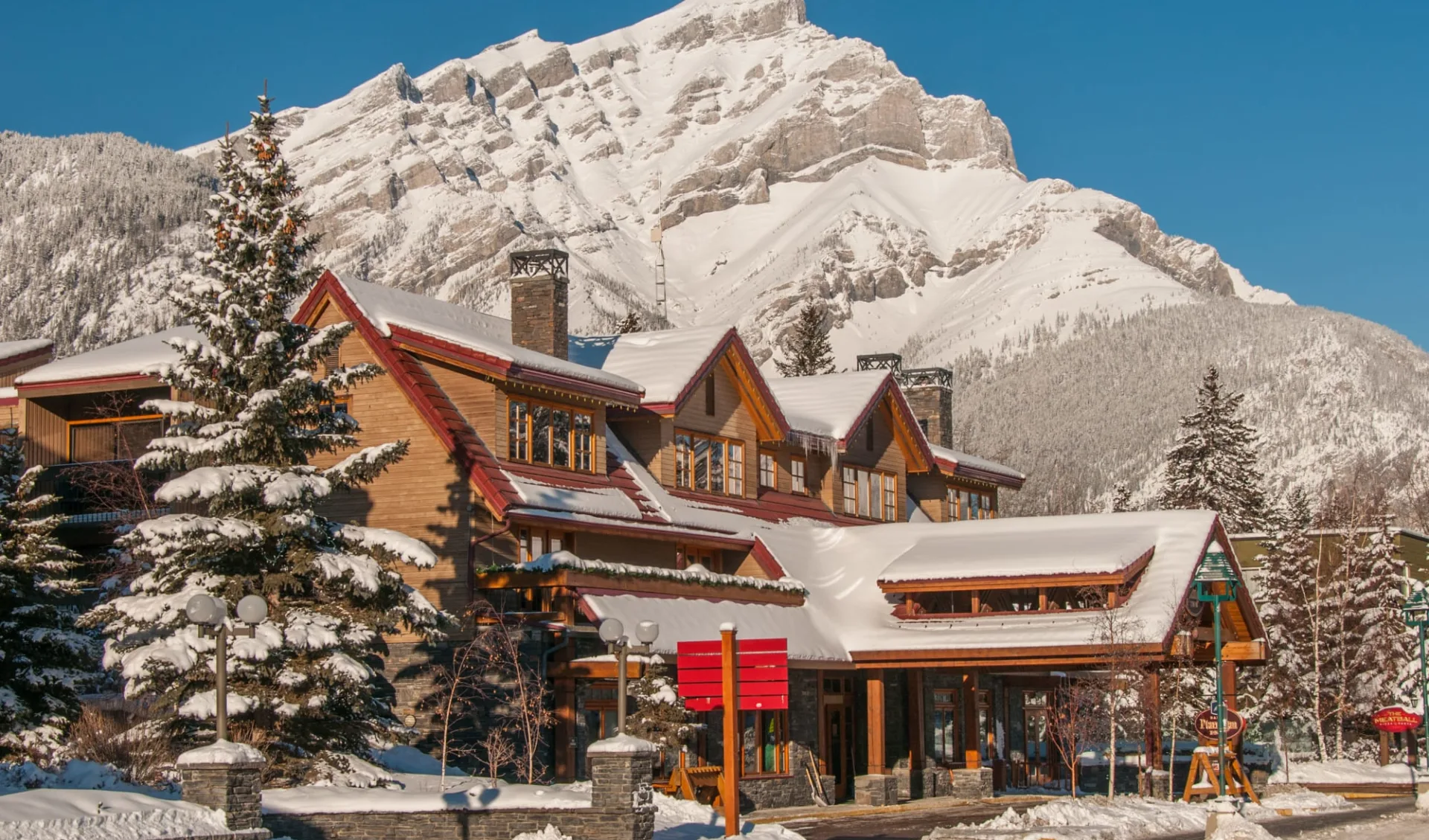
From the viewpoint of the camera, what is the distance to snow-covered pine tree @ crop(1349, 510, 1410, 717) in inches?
2477

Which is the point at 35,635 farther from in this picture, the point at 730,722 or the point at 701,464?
the point at 701,464

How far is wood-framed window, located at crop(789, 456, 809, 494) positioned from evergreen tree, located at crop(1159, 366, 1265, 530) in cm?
3878

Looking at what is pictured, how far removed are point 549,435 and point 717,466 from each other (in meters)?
7.11

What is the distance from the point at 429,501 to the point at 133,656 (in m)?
11.2

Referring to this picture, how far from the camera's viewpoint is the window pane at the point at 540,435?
38.5 metres

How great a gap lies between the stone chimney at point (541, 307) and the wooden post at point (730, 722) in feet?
54.4

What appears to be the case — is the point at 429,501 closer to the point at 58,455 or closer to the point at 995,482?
the point at 58,455

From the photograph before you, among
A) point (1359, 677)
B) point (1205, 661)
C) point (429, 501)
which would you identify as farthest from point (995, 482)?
point (429, 501)

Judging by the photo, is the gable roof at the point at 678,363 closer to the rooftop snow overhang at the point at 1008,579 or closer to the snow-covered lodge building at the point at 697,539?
the snow-covered lodge building at the point at 697,539

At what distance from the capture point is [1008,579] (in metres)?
40.8

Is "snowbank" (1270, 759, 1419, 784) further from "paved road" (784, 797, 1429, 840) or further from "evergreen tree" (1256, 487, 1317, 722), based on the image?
"paved road" (784, 797, 1429, 840)

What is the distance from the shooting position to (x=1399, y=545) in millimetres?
75250

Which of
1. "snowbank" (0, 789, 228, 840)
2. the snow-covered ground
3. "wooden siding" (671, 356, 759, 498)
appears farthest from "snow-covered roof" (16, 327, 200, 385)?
the snow-covered ground

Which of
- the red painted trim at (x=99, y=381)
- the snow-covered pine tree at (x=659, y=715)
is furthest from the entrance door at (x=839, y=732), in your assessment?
the red painted trim at (x=99, y=381)
